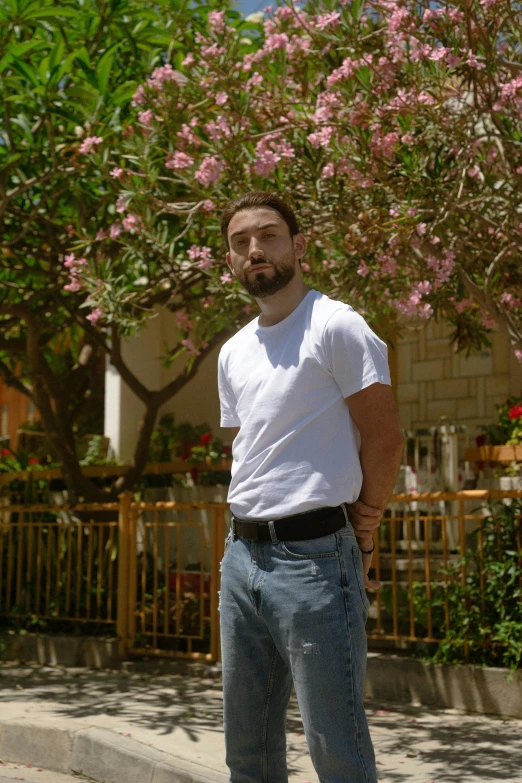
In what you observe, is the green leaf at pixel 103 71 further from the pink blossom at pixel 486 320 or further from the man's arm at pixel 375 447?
the man's arm at pixel 375 447

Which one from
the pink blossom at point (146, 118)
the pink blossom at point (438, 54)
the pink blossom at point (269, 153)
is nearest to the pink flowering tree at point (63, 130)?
the pink blossom at point (146, 118)

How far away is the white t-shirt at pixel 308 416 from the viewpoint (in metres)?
2.84

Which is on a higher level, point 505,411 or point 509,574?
point 505,411

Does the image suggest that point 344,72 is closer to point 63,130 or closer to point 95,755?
point 63,130

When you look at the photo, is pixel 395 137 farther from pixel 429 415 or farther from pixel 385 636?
pixel 429 415

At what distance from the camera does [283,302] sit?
306 centimetres

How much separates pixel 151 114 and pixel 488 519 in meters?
3.43

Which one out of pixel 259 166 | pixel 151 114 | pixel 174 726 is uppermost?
pixel 151 114

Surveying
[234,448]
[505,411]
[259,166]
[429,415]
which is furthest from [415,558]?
[234,448]

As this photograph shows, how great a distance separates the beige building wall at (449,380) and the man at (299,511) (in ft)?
26.8

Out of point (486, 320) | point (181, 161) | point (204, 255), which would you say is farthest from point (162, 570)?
point (181, 161)

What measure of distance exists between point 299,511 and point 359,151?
3602 millimetres

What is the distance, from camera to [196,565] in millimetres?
9453

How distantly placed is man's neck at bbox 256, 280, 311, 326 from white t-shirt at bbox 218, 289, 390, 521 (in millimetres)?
53
